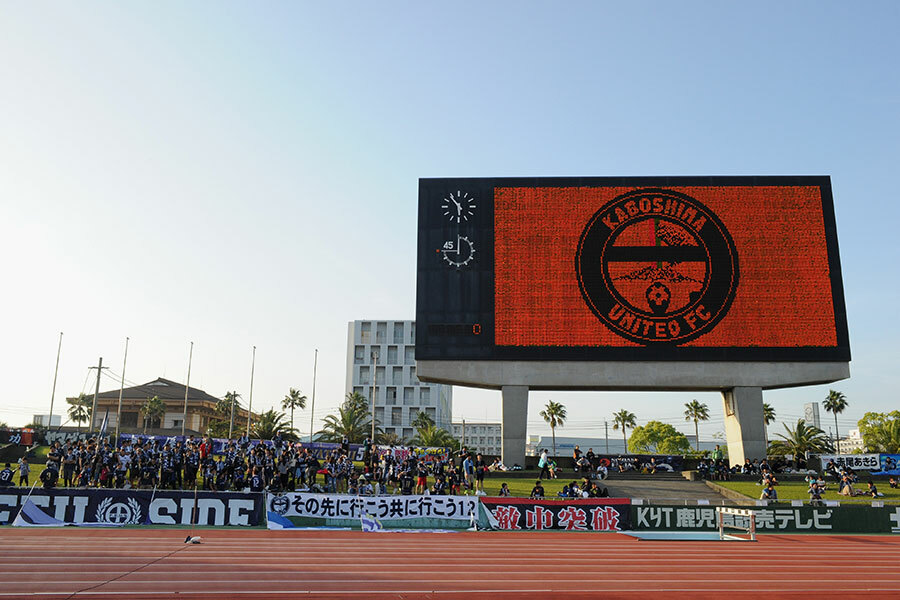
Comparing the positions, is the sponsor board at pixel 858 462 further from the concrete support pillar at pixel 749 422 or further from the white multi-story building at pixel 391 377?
the white multi-story building at pixel 391 377

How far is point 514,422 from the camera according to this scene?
1682 inches

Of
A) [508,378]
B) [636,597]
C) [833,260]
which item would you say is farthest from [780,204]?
[636,597]

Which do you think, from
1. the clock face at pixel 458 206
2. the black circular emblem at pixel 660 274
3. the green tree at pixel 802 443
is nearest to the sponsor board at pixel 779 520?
the black circular emblem at pixel 660 274

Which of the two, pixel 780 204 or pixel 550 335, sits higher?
pixel 780 204

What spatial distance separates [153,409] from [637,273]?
78.3 metres

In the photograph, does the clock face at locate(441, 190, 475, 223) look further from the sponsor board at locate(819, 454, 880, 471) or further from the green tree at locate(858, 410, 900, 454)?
the green tree at locate(858, 410, 900, 454)

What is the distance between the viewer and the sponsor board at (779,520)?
26.2 m

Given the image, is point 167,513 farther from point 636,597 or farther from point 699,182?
point 699,182

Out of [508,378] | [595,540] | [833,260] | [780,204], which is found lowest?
[595,540]

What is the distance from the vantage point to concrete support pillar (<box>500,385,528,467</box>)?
42.2 metres

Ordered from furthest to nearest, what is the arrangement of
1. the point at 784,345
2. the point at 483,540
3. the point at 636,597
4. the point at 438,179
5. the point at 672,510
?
the point at 438,179
the point at 784,345
the point at 672,510
the point at 483,540
the point at 636,597

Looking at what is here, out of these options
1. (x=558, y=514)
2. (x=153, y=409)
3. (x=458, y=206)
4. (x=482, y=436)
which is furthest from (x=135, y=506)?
(x=482, y=436)

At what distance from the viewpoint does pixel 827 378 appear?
135 feet

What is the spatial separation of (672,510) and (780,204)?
23883 millimetres
